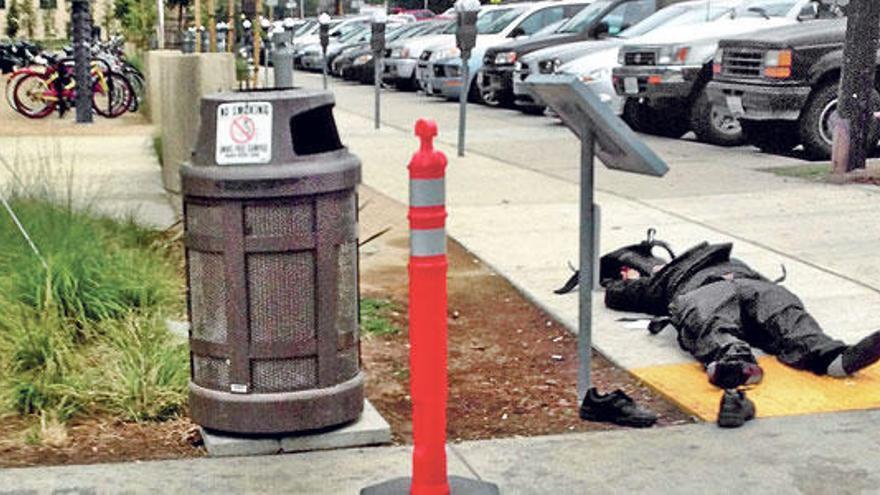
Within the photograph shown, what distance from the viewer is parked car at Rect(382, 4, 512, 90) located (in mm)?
26391

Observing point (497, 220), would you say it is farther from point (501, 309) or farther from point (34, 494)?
point (34, 494)

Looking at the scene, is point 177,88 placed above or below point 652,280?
above

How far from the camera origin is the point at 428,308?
4148 millimetres

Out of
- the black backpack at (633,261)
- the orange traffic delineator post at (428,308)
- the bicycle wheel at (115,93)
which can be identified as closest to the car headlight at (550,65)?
the bicycle wheel at (115,93)

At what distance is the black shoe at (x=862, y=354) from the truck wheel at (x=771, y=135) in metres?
9.06

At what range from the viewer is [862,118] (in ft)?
39.8

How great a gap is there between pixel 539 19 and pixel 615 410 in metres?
19.4

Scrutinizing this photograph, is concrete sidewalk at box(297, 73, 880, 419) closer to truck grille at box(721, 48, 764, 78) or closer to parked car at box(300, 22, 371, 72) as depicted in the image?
truck grille at box(721, 48, 764, 78)

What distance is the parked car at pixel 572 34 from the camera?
2059 centimetres

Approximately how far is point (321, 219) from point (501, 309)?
2686mm

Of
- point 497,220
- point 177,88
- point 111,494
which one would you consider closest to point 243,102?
point 111,494

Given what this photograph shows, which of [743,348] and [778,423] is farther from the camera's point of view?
[743,348]

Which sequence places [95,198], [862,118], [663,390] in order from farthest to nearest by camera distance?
[862,118]
[95,198]
[663,390]

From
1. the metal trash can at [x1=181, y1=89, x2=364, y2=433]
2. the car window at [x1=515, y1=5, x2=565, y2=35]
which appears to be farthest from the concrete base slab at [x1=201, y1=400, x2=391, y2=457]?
the car window at [x1=515, y1=5, x2=565, y2=35]
